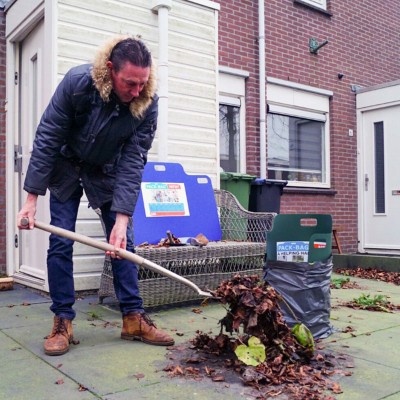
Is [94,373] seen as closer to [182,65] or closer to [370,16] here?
[182,65]

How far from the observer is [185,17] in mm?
5176

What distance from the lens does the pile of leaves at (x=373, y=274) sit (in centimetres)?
614

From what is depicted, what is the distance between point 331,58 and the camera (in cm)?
805

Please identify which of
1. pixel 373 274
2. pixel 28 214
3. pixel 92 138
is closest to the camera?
pixel 28 214

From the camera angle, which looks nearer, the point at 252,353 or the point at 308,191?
the point at 252,353

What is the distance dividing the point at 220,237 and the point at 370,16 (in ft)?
19.7

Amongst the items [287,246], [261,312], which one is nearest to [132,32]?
[287,246]

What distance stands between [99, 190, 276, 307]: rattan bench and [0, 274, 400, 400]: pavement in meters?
0.17

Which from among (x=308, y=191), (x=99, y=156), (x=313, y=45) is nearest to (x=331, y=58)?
(x=313, y=45)

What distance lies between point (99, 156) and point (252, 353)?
1382mm

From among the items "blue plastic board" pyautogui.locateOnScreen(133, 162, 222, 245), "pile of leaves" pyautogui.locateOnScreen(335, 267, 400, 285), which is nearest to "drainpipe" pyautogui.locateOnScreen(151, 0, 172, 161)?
"blue plastic board" pyautogui.locateOnScreen(133, 162, 222, 245)

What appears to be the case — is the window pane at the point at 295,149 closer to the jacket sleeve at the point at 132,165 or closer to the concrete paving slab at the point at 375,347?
the concrete paving slab at the point at 375,347

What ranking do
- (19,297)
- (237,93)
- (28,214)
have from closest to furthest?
(28,214)
(19,297)
(237,93)

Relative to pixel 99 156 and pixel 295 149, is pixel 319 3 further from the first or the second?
pixel 99 156
